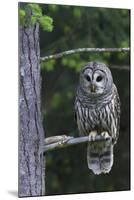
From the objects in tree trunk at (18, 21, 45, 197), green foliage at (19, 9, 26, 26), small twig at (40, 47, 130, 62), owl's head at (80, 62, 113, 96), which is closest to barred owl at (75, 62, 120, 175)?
owl's head at (80, 62, 113, 96)

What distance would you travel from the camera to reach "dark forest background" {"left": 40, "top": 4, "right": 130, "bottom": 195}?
19.8 ft

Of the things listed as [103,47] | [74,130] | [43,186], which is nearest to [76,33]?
[103,47]

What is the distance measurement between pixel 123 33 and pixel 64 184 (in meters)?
1.10

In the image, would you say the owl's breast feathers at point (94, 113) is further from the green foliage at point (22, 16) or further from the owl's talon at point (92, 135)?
the green foliage at point (22, 16)

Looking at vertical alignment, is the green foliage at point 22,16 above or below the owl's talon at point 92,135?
above

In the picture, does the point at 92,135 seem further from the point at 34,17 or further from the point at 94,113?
the point at 34,17

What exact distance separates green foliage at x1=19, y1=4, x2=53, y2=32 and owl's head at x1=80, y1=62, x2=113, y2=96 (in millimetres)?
383

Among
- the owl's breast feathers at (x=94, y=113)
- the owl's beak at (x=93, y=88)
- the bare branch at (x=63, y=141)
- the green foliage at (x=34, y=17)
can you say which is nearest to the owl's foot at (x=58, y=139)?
the bare branch at (x=63, y=141)

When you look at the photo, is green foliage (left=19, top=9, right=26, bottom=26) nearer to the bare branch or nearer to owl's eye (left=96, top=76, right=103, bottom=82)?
owl's eye (left=96, top=76, right=103, bottom=82)

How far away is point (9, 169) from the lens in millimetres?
5914

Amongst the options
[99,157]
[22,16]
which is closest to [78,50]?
[22,16]

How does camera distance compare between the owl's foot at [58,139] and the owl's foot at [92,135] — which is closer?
the owl's foot at [58,139]

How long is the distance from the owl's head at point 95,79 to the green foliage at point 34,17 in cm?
38

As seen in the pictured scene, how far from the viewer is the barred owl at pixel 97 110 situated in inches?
237
